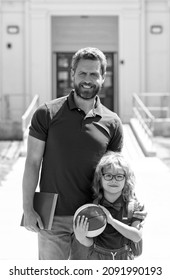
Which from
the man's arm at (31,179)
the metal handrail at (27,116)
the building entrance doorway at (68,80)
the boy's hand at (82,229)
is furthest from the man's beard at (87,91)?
the building entrance doorway at (68,80)

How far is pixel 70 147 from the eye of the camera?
324cm

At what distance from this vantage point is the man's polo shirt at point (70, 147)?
3.25 m

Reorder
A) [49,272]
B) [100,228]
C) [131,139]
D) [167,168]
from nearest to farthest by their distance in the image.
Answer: [49,272]
[100,228]
[167,168]
[131,139]

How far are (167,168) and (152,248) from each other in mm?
4973

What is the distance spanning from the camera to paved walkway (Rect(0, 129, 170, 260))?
5691mm

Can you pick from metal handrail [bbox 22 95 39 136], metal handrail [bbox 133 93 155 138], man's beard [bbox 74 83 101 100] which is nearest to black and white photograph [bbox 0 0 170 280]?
man's beard [bbox 74 83 101 100]

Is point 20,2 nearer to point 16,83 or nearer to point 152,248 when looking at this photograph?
point 16,83

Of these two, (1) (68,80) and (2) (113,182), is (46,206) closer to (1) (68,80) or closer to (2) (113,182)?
(2) (113,182)

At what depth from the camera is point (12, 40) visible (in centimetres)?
1675

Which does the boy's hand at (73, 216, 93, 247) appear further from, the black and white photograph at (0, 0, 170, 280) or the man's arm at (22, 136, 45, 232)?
the man's arm at (22, 136, 45, 232)

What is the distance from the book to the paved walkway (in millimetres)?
2220

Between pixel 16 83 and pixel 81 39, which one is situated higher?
pixel 81 39

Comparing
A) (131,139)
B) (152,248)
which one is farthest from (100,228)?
(131,139)

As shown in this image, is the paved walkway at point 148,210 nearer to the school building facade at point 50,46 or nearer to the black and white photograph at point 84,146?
the black and white photograph at point 84,146
